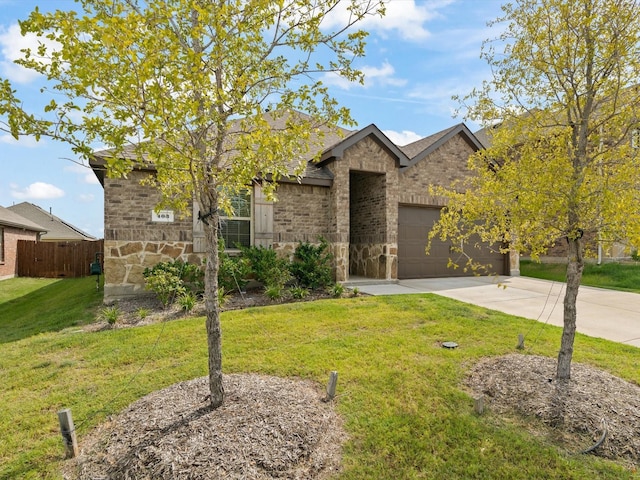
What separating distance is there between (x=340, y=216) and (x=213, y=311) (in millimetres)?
7088

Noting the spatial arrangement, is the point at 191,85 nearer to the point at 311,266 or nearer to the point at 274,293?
the point at 274,293

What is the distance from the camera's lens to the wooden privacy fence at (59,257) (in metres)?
16.0

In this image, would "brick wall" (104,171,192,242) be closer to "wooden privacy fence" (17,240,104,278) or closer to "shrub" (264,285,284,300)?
"shrub" (264,285,284,300)

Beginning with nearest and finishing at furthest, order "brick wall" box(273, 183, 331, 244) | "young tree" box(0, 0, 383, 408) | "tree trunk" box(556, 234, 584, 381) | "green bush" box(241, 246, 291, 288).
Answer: "young tree" box(0, 0, 383, 408)
"tree trunk" box(556, 234, 584, 381)
"green bush" box(241, 246, 291, 288)
"brick wall" box(273, 183, 331, 244)

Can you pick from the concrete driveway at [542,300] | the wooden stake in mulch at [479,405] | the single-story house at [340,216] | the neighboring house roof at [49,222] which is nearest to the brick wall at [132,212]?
the single-story house at [340,216]

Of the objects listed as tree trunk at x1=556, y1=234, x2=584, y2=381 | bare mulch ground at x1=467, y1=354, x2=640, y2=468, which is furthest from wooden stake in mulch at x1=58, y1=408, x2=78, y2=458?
tree trunk at x1=556, y1=234, x2=584, y2=381

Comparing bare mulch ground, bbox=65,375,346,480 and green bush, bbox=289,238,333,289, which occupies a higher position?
green bush, bbox=289,238,333,289

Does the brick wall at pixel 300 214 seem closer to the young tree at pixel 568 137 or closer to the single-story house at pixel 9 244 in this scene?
the young tree at pixel 568 137

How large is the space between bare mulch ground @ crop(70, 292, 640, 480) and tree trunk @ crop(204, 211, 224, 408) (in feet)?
0.67

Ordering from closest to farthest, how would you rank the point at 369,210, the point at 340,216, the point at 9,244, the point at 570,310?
the point at 570,310
the point at 340,216
the point at 369,210
the point at 9,244

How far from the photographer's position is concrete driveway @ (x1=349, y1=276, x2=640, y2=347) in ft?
19.9

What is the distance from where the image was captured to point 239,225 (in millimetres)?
9445

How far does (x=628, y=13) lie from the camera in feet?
10.3

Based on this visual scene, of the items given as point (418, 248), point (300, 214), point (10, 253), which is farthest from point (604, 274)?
point (10, 253)
